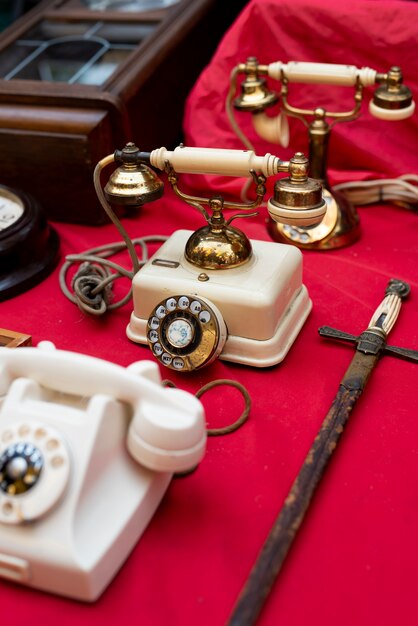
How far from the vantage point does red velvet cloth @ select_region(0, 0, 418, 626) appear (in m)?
0.81

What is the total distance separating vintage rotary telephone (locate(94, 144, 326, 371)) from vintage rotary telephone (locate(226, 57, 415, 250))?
0.28 m

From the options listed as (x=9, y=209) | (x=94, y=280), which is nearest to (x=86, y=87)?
(x=9, y=209)

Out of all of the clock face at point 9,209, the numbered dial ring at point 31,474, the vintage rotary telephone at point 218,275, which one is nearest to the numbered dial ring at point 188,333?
the vintage rotary telephone at point 218,275

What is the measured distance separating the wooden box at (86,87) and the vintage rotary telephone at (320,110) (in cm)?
23

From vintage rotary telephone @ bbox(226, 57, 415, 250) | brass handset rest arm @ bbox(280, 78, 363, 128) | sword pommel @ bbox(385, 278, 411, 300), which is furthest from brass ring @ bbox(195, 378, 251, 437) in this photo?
brass handset rest arm @ bbox(280, 78, 363, 128)

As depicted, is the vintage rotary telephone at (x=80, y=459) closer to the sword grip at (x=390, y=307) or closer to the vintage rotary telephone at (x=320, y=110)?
the sword grip at (x=390, y=307)

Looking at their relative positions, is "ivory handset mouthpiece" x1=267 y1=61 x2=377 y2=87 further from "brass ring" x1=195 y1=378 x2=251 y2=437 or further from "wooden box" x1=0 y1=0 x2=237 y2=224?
"brass ring" x1=195 y1=378 x2=251 y2=437

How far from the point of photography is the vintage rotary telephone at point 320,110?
4.48 ft

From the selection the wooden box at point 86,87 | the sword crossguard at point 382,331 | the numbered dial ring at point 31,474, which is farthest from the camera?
the wooden box at point 86,87

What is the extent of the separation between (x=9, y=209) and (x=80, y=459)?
30.5 inches

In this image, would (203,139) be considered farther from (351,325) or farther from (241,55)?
(351,325)

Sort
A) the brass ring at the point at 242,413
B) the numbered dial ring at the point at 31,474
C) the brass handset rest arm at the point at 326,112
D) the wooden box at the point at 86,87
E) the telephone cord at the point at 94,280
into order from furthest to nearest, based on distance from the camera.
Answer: the wooden box at the point at 86,87
the brass handset rest arm at the point at 326,112
the telephone cord at the point at 94,280
the brass ring at the point at 242,413
the numbered dial ring at the point at 31,474

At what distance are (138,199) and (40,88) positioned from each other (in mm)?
619

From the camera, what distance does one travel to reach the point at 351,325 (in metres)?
1.25
